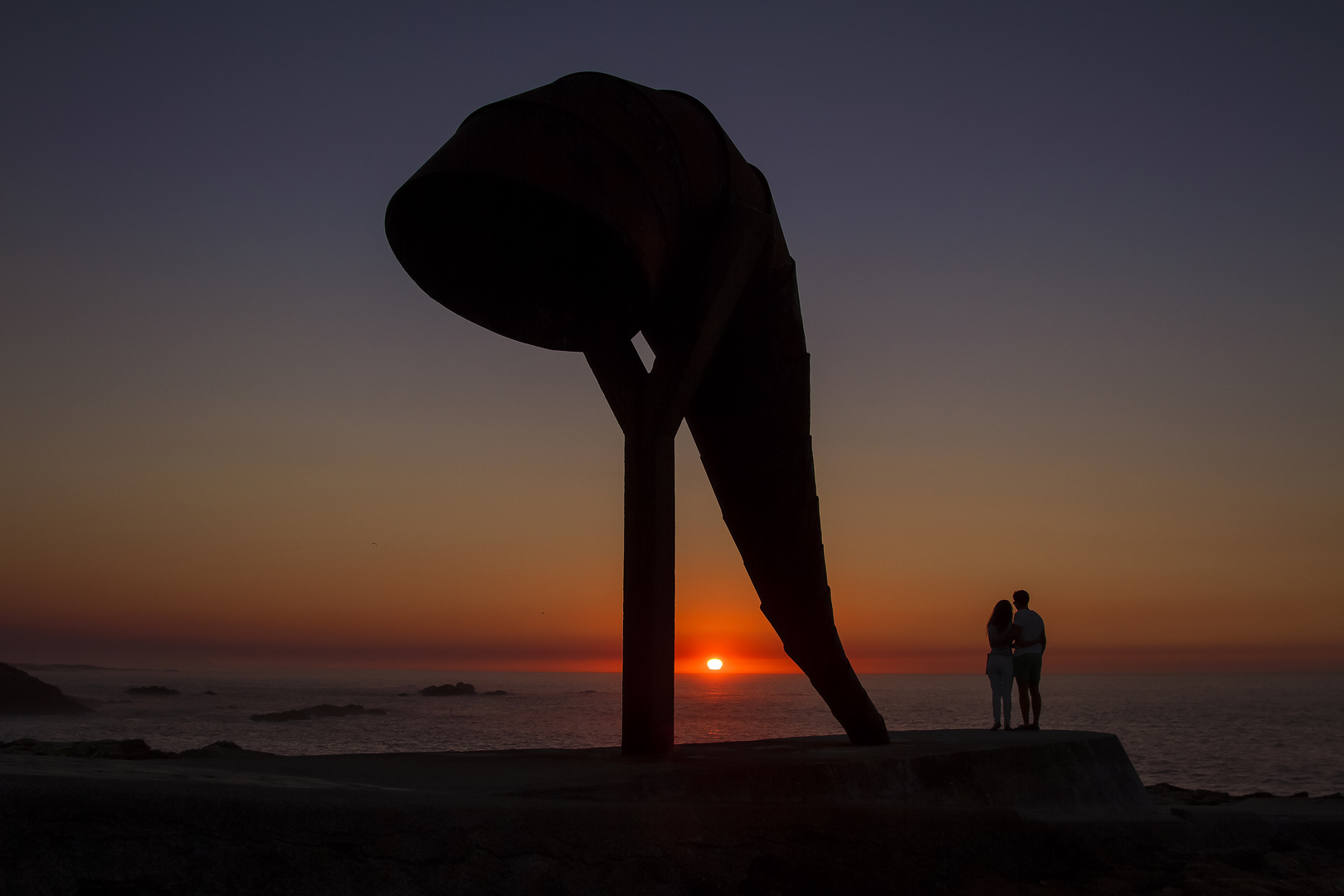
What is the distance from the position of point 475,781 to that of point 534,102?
349 centimetres

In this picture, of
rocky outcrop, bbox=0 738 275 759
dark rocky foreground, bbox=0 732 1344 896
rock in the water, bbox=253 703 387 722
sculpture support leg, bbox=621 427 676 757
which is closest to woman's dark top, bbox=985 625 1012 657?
dark rocky foreground, bbox=0 732 1344 896

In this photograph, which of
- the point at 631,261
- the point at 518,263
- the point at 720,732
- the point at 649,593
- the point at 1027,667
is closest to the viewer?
the point at 631,261

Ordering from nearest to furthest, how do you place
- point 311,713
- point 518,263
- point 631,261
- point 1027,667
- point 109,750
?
point 631,261, point 518,263, point 109,750, point 1027,667, point 311,713

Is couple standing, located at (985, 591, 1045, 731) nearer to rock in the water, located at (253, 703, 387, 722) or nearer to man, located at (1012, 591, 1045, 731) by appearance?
man, located at (1012, 591, 1045, 731)

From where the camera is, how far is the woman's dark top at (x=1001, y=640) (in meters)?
10.3

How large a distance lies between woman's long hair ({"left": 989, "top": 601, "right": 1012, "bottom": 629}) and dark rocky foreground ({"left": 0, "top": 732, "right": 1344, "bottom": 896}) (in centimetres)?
372

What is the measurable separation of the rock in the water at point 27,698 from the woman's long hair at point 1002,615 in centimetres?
5084

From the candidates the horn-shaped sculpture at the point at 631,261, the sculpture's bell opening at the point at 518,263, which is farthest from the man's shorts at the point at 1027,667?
the sculpture's bell opening at the point at 518,263

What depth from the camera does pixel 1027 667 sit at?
33.5ft

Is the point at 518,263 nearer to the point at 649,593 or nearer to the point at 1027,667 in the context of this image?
the point at 649,593

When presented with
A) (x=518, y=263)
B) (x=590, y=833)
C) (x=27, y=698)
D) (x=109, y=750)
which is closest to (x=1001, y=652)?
(x=518, y=263)

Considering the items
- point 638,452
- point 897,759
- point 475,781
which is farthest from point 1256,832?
point 475,781

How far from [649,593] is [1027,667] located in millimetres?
6363

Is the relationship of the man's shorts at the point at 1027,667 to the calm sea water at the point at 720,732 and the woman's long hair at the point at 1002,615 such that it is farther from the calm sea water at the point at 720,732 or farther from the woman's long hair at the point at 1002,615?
the calm sea water at the point at 720,732
